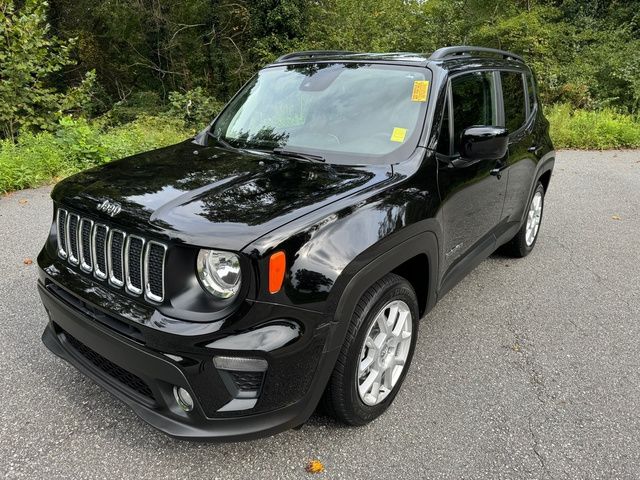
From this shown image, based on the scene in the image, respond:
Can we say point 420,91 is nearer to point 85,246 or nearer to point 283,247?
point 283,247

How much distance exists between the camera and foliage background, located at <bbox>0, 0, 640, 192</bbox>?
8.81 meters

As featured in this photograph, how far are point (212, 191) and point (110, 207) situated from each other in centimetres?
46

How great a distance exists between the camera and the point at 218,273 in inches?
79.9

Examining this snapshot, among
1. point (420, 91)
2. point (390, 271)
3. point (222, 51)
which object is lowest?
point (222, 51)

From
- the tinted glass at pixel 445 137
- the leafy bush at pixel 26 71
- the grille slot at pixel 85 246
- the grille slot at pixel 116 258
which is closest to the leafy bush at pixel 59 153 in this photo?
the leafy bush at pixel 26 71

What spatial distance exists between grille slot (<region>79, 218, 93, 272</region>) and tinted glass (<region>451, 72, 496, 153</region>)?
2086 mm

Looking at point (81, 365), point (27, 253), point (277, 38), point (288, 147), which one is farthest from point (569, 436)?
point (277, 38)

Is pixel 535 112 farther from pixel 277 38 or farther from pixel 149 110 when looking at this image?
pixel 149 110

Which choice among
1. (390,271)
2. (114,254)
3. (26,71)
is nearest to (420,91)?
(390,271)

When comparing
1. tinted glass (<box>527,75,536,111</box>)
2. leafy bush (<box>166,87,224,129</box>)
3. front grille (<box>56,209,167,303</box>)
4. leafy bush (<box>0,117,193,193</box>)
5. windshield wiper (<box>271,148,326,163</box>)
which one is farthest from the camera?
leafy bush (<box>166,87,224,129</box>)

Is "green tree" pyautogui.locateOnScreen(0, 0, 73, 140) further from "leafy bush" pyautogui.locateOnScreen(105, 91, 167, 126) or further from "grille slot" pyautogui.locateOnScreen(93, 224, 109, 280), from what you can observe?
"leafy bush" pyautogui.locateOnScreen(105, 91, 167, 126)

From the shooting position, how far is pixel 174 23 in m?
20.5

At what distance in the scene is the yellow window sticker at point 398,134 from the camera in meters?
2.88

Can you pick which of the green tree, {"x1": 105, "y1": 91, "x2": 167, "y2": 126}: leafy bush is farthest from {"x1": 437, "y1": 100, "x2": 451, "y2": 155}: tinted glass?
{"x1": 105, "y1": 91, "x2": 167, "y2": 126}: leafy bush
